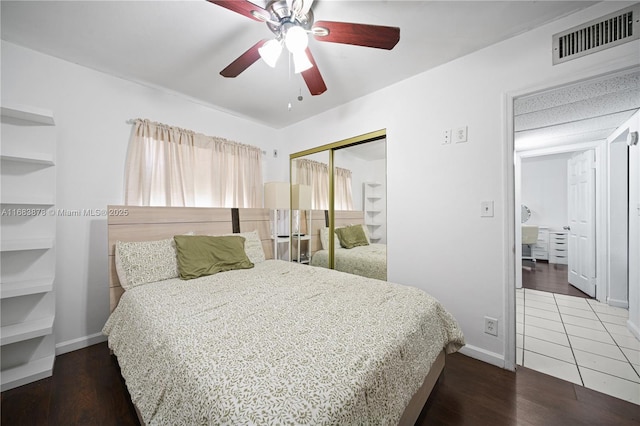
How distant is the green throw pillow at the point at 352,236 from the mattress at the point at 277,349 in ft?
3.53

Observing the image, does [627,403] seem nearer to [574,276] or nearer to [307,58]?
[307,58]

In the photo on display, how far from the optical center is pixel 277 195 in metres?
3.29

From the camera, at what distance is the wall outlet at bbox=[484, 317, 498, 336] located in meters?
1.93

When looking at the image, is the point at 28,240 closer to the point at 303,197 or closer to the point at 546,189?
the point at 303,197

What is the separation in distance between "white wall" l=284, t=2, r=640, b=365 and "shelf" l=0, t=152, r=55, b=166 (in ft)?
9.58

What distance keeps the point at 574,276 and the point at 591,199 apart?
1.29 meters

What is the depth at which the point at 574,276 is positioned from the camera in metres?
3.84

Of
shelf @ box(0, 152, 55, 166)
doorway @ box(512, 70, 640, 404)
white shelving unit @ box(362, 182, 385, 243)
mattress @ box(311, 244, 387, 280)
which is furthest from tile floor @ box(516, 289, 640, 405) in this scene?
shelf @ box(0, 152, 55, 166)

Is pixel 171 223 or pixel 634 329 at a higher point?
pixel 171 223

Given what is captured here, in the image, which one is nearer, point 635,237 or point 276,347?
point 276,347

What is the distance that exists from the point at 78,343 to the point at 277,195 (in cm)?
240

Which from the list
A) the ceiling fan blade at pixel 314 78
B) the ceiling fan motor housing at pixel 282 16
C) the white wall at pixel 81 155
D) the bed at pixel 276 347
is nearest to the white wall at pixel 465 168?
the bed at pixel 276 347

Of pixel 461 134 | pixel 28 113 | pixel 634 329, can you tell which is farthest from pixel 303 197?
pixel 634 329

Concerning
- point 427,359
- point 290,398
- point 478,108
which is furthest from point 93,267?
point 478,108
